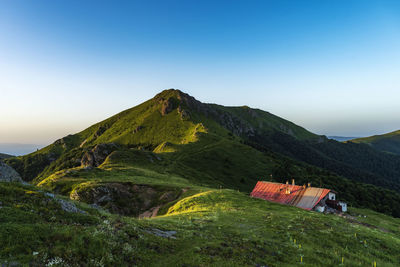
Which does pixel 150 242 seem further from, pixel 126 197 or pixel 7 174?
pixel 126 197

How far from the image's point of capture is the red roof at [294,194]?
184ft

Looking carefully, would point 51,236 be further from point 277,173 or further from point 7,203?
point 277,173

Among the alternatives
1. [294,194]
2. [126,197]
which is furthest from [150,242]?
[294,194]

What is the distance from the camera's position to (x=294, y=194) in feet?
197

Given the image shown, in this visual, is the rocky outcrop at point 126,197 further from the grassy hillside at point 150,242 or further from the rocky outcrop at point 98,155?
the rocky outcrop at point 98,155

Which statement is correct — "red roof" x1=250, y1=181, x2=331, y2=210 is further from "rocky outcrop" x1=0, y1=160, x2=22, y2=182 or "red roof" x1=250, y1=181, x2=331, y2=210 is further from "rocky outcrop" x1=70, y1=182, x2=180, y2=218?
"rocky outcrop" x1=0, y1=160, x2=22, y2=182

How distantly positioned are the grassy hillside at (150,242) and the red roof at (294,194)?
3438 centimetres

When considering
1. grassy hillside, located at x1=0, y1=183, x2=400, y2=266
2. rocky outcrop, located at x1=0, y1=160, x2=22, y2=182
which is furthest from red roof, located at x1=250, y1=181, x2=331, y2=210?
rocky outcrop, located at x1=0, y1=160, x2=22, y2=182

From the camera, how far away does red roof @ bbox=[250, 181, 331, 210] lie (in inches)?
2207

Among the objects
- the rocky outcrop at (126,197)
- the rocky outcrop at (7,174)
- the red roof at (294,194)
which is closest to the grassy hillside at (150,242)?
the rocky outcrop at (7,174)

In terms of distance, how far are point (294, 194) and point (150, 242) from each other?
2255 inches

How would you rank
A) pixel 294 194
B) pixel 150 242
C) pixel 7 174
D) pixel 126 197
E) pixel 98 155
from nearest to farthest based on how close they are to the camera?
pixel 150 242, pixel 7 174, pixel 126 197, pixel 294 194, pixel 98 155

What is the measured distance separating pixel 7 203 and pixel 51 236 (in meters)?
5.02

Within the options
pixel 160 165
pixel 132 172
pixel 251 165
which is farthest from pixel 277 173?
A: pixel 132 172
